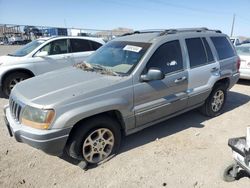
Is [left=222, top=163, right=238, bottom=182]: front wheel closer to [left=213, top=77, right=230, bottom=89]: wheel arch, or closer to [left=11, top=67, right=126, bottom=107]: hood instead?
[left=11, top=67, right=126, bottom=107]: hood

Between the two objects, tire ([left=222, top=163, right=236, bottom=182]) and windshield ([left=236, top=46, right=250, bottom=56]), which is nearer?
tire ([left=222, top=163, right=236, bottom=182])

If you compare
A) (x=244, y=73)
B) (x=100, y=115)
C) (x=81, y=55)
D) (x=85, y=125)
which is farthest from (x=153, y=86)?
(x=244, y=73)

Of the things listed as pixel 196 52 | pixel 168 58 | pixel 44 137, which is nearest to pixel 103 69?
pixel 168 58

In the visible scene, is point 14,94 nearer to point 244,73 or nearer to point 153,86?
point 153,86

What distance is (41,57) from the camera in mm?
6727

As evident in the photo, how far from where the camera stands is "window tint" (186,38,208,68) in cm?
426

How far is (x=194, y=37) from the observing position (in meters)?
4.45

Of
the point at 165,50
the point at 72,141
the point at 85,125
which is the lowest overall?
the point at 72,141

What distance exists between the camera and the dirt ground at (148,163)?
3012mm

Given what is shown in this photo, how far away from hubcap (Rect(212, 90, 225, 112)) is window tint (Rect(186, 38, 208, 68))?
0.93 metres

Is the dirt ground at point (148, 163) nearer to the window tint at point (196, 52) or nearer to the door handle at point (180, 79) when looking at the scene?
the door handle at point (180, 79)

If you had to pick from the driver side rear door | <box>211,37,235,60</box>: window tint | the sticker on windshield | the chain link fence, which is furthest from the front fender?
the chain link fence

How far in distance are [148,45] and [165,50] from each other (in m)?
0.34

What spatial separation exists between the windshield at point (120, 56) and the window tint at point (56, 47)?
3.16 meters
